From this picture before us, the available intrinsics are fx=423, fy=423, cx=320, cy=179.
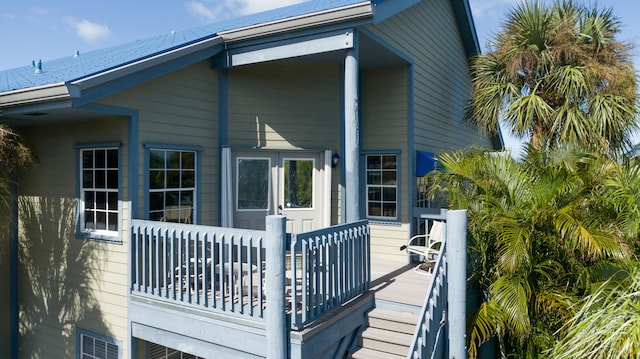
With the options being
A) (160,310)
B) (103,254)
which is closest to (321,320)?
(160,310)

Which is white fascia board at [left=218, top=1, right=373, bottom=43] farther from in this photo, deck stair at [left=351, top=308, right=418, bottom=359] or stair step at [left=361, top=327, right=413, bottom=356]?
stair step at [left=361, top=327, right=413, bottom=356]

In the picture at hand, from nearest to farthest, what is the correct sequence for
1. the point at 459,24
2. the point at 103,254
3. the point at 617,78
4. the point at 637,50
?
1. the point at 103,254
2. the point at 617,78
3. the point at 637,50
4. the point at 459,24

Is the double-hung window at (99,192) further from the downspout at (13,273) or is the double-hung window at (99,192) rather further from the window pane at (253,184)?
the window pane at (253,184)

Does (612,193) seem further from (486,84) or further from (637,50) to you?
(637,50)

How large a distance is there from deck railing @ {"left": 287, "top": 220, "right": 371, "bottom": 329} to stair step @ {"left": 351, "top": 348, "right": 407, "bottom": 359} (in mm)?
620

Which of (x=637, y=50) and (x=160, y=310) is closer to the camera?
(x=160, y=310)

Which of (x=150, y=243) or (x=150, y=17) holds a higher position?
(x=150, y=17)

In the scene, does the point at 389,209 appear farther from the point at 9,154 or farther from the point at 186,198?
the point at 9,154

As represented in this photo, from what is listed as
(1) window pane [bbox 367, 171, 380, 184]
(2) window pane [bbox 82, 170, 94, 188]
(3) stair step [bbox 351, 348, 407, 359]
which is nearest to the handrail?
(3) stair step [bbox 351, 348, 407, 359]

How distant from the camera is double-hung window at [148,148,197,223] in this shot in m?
6.02

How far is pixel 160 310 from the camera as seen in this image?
5.27 metres

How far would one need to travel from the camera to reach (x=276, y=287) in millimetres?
4172

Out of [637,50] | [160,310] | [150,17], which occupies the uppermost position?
[150,17]

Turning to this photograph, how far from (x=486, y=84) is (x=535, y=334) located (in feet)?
19.8
